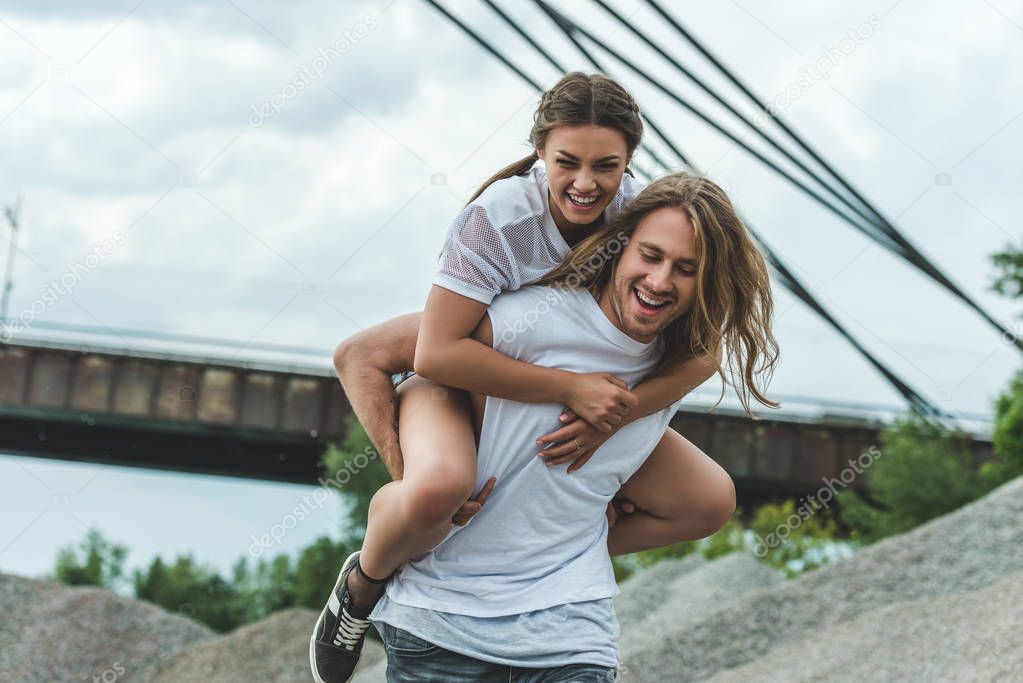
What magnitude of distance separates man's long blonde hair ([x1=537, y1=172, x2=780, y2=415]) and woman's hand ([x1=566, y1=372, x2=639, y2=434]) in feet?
0.59

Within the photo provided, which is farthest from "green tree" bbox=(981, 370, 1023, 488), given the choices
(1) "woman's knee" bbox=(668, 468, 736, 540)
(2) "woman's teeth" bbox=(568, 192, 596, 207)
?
(2) "woman's teeth" bbox=(568, 192, 596, 207)

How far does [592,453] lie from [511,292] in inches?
15.2

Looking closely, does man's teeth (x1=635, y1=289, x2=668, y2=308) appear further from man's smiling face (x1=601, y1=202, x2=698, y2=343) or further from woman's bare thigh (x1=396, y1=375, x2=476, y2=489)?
woman's bare thigh (x1=396, y1=375, x2=476, y2=489)

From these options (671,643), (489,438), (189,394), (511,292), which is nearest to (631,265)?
(511,292)

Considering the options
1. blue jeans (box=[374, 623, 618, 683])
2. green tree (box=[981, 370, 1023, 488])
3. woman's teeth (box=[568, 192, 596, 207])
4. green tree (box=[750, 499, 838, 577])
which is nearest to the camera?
blue jeans (box=[374, 623, 618, 683])

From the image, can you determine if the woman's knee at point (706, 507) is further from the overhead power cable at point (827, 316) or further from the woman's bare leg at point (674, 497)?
the overhead power cable at point (827, 316)

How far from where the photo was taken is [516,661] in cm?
226

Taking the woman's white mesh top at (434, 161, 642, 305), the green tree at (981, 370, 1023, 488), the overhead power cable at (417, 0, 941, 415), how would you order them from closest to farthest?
the woman's white mesh top at (434, 161, 642, 305) < the overhead power cable at (417, 0, 941, 415) < the green tree at (981, 370, 1023, 488)

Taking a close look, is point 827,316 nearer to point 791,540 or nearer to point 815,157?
point 815,157

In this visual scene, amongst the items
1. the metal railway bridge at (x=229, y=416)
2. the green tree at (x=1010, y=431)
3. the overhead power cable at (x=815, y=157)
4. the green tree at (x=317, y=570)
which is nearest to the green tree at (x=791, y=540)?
the metal railway bridge at (x=229, y=416)

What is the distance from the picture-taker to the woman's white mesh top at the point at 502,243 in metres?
2.44

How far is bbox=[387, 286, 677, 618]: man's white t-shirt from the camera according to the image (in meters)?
2.33

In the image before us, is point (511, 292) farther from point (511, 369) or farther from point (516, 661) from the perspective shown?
point (516, 661)

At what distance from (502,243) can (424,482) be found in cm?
54
